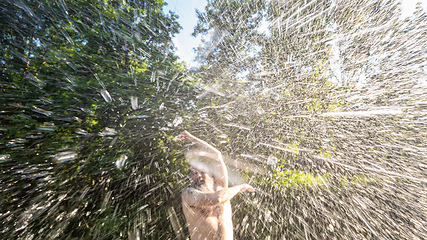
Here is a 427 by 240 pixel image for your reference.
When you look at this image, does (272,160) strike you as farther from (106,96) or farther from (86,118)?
(86,118)

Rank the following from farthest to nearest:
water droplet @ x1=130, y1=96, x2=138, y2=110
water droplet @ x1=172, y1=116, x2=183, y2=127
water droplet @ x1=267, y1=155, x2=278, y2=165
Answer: water droplet @ x1=172, y1=116, x2=183, y2=127, water droplet @ x1=130, y1=96, x2=138, y2=110, water droplet @ x1=267, y1=155, x2=278, y2=165

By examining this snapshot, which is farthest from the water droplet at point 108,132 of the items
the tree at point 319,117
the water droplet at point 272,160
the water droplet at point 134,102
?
the water droplet at point 272,160

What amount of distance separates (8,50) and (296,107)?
24.9 ft

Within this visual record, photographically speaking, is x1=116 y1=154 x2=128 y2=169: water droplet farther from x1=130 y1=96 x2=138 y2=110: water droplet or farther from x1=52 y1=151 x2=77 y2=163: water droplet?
x1=130 y1=96 x2=138 y2=110: water droplet

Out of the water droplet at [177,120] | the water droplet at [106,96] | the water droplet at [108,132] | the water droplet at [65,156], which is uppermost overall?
the water droplet at [106,96]

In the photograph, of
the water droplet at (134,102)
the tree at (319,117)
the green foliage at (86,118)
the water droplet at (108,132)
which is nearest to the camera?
the green foliage at (86,118)

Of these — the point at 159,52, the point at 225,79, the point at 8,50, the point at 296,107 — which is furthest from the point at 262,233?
the point at 8,50

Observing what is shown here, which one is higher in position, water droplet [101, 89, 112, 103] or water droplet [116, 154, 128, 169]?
water droplet [101, 89, 112, 103]

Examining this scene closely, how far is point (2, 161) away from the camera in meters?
3.51

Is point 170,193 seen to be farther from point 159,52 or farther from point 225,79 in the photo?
point 159,52

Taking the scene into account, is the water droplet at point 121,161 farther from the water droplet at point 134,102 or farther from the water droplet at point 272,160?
the water droplet at point 272,160

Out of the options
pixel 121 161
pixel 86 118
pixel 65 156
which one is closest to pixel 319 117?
pixel 121 161

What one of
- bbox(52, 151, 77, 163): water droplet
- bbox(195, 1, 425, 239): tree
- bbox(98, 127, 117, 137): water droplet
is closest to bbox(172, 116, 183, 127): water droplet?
bbox(195, 1, 425, 239): tree

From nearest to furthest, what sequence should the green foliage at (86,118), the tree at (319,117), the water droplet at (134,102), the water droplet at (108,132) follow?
the green foliage at (86,118)
the tree at (319,117)
the water droplet at (108,132)
the water droplet at (134,102)
